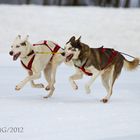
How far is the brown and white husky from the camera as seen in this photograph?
849 cm

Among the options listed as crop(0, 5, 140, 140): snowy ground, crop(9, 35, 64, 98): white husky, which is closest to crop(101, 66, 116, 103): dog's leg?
crop(0, 5, 140, 140): snowy ground

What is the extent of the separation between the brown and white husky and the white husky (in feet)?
→ 1.22

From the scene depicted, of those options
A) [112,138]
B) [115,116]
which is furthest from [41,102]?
[112,138]

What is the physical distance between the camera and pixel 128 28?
22.8m

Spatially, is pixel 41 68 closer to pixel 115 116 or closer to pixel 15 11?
pixel 115 116

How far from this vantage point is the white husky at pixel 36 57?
334 inches

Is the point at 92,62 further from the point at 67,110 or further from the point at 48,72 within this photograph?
the point at 67,110

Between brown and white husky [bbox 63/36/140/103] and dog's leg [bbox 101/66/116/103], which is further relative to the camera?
dog's leg [bbox 101/66/116/103]

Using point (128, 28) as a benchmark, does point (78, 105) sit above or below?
above

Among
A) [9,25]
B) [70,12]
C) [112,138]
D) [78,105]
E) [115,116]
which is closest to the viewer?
[112,138]

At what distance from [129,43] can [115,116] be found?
13251mm

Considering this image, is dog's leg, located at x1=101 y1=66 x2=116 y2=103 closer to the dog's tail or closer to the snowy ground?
the snowy ground

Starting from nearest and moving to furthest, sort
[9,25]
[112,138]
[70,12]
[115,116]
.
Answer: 1. [112,138]
2. [115,116]
3. [9,25]
4. [70,12]

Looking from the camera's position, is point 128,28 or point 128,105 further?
point 128,28
